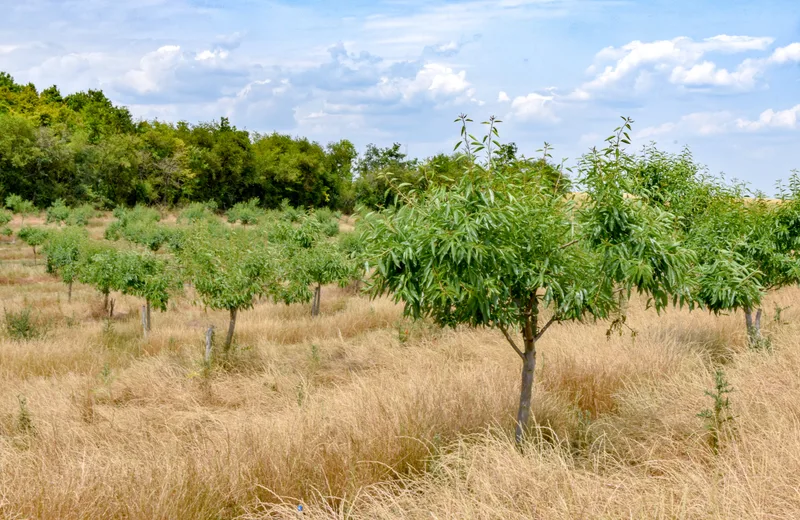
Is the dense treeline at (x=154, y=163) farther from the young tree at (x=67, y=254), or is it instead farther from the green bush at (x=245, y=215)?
the young tree at (x=67, y=254)

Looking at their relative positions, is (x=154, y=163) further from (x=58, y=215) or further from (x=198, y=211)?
(x=58, y=215)

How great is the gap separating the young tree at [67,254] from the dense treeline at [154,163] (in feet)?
60.6

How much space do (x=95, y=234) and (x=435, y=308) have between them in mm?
39217

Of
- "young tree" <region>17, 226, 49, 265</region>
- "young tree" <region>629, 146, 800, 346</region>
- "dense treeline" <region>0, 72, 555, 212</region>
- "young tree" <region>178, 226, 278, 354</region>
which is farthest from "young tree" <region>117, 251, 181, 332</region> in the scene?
"dense treeline" <region>0, 72, 555, 212</region>

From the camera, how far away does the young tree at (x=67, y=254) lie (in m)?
23.4

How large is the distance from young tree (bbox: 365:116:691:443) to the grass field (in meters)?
1.12

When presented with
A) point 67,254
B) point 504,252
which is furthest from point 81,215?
point 504,252

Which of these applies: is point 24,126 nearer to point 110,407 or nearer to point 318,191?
point 318,191

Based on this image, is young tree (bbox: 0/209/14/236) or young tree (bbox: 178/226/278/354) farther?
young tree (bbox: 0/209/14/236)

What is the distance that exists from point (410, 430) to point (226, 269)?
23.7 feet

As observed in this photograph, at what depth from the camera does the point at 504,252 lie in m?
4.97

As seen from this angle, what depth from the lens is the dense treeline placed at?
46.4 m

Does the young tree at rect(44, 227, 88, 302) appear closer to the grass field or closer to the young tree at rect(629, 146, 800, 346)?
the grass field

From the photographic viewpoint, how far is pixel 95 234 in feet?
131
